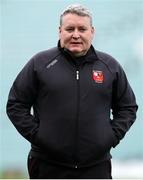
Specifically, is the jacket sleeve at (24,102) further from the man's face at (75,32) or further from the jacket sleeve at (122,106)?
the jacket sleeve at (122,106)

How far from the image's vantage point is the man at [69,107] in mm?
4375

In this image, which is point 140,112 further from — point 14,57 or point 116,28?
point 14,57

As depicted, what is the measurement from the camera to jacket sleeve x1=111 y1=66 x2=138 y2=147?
4.59m

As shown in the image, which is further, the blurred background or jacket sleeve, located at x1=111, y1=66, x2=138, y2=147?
the blurred background

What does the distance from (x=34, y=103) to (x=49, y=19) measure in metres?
3.86

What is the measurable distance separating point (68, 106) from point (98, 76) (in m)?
0.28

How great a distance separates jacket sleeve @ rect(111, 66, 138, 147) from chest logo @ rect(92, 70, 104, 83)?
0.13 metres

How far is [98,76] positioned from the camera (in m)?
4.48

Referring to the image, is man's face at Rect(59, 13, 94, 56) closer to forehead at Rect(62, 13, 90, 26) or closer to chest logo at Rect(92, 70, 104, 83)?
forehead at Rect(62, 13, 90, 26)

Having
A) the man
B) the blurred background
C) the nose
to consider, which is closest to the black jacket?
the man

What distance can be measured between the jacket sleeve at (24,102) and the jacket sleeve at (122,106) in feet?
1.71

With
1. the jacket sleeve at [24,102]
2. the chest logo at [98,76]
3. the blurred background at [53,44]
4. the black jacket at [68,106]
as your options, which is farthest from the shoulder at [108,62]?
the blurred background at [53,44]

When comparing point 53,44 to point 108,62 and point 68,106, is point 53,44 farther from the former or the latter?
point 68,106


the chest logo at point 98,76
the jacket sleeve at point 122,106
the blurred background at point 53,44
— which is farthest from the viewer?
the blurred background at point 53,44
